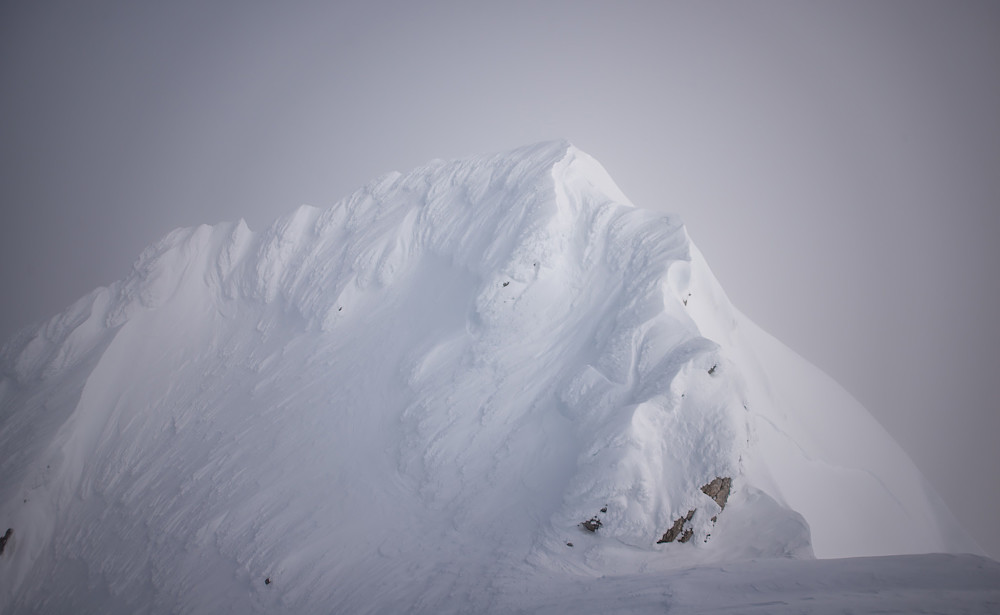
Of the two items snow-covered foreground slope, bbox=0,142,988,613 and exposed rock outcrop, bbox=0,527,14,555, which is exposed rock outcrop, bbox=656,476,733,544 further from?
exposed rock outcrop, bbox=0,527,14,555

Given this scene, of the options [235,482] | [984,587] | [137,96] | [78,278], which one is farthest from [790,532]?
[137,96]

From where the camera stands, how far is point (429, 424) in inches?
509

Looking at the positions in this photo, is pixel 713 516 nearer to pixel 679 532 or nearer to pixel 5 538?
pixel 679 532

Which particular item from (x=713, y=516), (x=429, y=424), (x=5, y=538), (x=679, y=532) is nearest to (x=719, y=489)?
(x=713, y=516)

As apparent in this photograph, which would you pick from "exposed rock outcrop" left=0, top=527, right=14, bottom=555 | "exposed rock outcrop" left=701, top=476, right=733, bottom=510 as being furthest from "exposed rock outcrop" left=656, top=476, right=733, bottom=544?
"exposed rock outcrop" left=0, top=527, right=14, bottom=555

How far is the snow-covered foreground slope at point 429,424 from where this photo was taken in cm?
943

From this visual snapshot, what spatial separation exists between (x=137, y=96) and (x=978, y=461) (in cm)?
15092

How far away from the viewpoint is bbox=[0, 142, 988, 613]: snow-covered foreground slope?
9.43 metres

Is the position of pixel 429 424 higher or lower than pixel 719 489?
lower

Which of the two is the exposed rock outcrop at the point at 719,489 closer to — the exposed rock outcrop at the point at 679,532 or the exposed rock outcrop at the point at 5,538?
the exposed rock outcrop at the point at 679,532

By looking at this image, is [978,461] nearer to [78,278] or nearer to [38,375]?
[38,375]

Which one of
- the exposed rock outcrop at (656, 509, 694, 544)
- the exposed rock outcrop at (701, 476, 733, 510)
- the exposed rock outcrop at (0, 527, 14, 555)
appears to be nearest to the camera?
the exposed rock outcrop at (656, 509, 694, 544)

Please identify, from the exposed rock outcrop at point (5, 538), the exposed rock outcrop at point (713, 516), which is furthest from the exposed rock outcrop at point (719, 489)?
the exposed rock outcrop at point (5, 538)

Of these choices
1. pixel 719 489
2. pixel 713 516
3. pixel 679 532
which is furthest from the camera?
pixel 719 489
